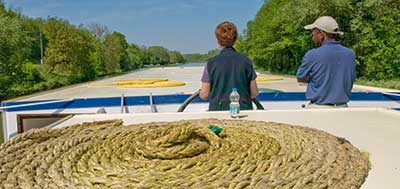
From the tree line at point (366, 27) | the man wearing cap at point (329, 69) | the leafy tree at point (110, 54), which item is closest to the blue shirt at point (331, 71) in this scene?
the man wearing cap at point (329, 69)

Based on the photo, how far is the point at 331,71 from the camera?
7.55 ft

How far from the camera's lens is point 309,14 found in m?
18.2

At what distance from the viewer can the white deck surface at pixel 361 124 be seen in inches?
41.8

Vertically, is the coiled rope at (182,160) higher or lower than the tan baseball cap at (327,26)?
lower

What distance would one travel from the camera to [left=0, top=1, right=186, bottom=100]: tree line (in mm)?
18859

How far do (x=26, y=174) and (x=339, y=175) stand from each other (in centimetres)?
78

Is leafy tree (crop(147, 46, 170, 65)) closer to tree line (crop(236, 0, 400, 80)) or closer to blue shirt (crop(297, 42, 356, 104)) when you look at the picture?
tree line (crop(236, 0, 400, 80))

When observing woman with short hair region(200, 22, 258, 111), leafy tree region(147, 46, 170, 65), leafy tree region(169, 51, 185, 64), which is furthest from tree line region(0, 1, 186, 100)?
leafy tree region(169, 51, 185, 64)

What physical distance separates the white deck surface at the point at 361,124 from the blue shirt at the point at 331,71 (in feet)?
0.80

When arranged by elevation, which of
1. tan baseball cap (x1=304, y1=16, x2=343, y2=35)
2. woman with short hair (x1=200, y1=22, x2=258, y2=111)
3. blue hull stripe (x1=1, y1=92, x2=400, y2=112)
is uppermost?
tan baseball cap (x1=304, y1=16, x2=343, y2=35)

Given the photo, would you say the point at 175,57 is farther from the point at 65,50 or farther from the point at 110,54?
the point at 65,50

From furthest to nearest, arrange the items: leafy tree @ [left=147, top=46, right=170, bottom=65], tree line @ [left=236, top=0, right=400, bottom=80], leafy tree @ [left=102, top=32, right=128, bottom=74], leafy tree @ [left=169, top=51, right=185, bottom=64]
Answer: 1. leafy tree @ [left=169, top=51, right=185, bottom=64]
2. leafy tree @ [left=147, top=46, right=170, bottom=65]
3. leafy tree @ [left=102, top=32, right=128, bottom=74]
4. tree line @ [left=236, top=0, right=400, bottom=80]

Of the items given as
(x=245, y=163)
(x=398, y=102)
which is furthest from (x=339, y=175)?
(x=398, y=102)

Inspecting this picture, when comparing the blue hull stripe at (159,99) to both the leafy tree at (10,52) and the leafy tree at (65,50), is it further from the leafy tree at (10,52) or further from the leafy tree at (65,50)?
the leafy tree at (65,50)
